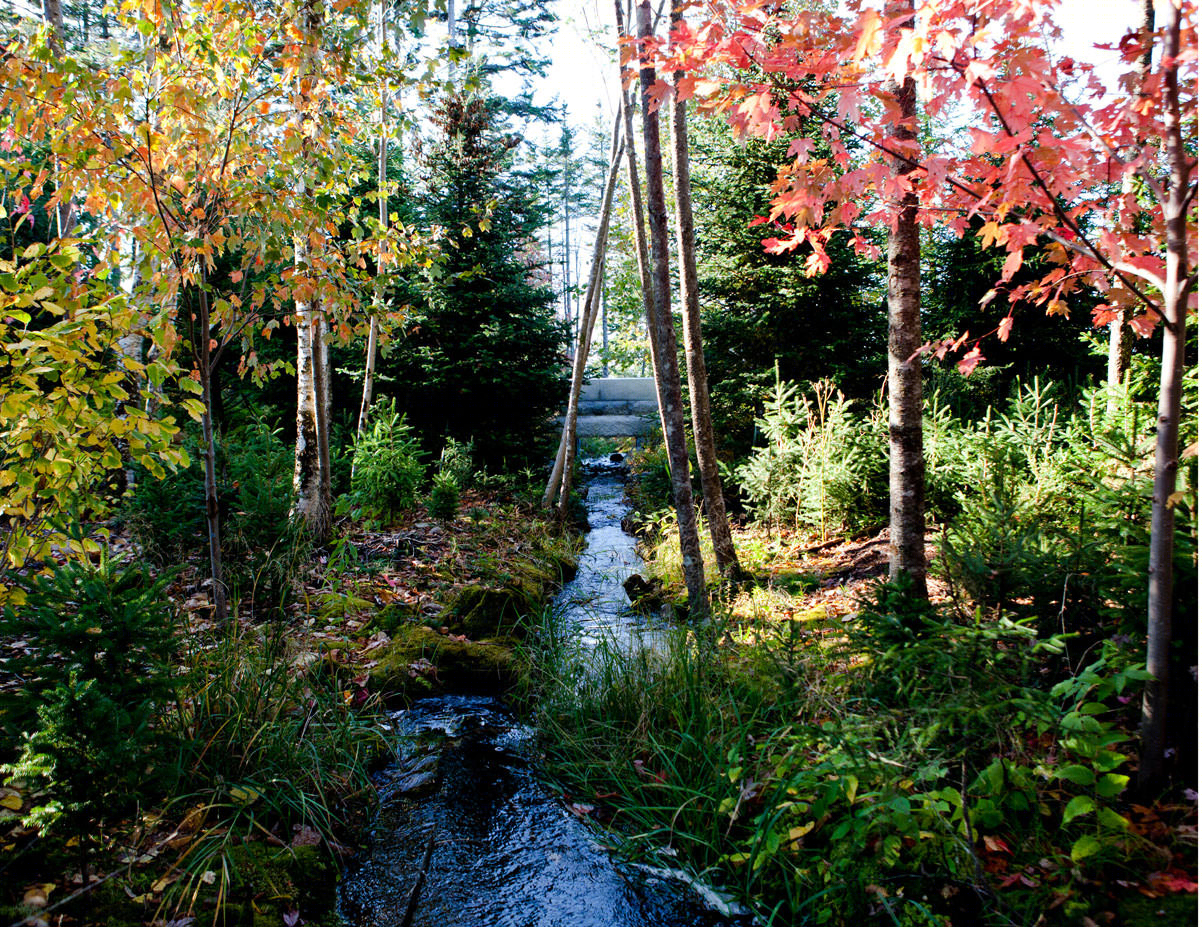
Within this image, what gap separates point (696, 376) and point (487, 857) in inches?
162

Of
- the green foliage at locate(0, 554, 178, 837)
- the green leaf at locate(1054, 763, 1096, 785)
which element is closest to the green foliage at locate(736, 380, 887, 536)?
the green leaf at locate(1054, 763, 1096, 785)

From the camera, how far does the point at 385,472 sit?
784 centimetres

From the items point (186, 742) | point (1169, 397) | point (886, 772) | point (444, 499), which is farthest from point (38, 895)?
point (444, 499)

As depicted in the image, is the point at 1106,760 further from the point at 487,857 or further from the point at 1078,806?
the point at 487,857

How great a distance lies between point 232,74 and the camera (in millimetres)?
3766

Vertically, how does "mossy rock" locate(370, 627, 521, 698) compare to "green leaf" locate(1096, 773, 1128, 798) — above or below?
below

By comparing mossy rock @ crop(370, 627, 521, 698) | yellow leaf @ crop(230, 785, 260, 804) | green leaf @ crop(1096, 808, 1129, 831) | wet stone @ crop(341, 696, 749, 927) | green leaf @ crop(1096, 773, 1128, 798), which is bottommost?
wet stone @ crop(341, 696, 749, 927)

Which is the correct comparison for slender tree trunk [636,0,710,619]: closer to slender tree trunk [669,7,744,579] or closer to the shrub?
slender tree trunk [669,7,744,579]

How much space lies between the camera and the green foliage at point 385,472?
25.4 ft

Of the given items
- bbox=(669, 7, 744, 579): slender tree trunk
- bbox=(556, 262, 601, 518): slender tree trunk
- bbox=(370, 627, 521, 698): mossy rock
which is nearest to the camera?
bbox=(370, 627, 521, 698): mossy rock

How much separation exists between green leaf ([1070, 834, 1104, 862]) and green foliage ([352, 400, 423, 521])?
6.81 metres

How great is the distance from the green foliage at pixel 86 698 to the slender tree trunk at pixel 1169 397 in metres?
3.13

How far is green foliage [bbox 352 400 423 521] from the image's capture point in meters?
7.74

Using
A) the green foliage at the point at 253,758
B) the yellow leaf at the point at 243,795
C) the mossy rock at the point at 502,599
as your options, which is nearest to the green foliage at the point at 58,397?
the green foliage at the point at 253,758
